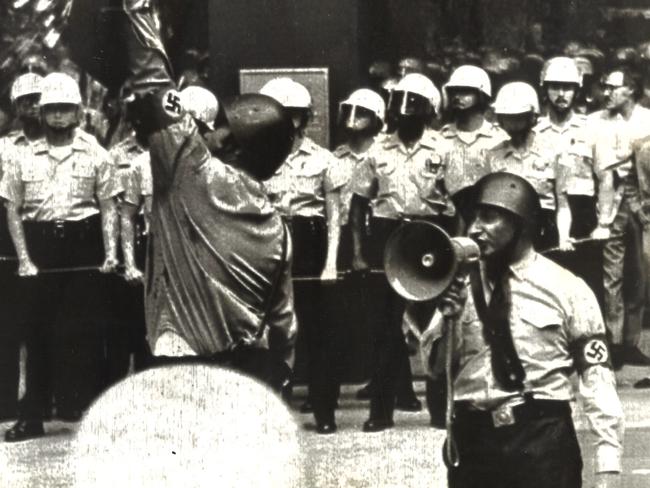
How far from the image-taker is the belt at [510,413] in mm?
12383

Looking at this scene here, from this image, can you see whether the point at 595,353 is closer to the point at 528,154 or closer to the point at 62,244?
the point at 528,154

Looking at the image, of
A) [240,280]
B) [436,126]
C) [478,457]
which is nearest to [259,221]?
[240,280]

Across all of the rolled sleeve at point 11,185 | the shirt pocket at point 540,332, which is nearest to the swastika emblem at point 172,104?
the rolled sleeve at point 11,185

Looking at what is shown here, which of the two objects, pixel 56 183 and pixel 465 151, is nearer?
pixel 465 151

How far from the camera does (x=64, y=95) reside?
13.0 metres

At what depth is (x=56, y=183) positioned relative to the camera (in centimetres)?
1310

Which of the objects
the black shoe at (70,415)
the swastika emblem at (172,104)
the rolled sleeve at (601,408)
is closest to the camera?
the rolled sleeve at (601,408)

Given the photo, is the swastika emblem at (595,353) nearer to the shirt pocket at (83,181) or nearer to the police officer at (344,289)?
the police officer at (344,289)

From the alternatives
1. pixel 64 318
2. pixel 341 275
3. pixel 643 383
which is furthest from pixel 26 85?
pixel 643 383

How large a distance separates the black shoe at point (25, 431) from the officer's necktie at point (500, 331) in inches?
119

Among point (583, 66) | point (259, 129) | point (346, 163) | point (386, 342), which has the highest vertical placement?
point (583, 66)

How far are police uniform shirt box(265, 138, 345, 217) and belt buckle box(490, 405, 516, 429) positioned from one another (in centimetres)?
177

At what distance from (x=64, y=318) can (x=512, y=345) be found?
2950mm

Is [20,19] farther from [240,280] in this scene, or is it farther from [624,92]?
[624,92]
